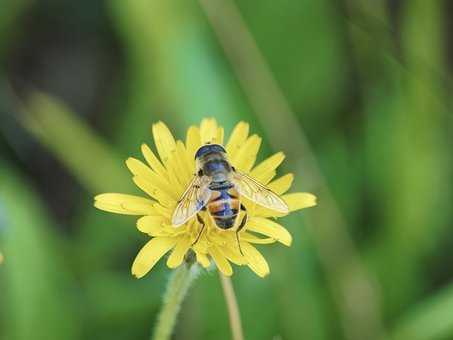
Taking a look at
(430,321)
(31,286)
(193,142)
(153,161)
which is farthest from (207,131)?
(430,321)

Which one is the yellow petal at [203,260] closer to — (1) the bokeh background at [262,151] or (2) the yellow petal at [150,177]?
(2) the yellow petal at [150,177]

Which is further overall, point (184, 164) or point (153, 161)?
point (184, 164)

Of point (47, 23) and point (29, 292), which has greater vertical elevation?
→ point (47, 23)

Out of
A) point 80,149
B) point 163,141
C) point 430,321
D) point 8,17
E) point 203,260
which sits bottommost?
point 203,260

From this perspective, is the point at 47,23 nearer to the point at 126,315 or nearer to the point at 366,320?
the point at 126,315

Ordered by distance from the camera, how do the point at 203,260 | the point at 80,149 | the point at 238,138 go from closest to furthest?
1. the point at 203,260
2. the point at 238,138
3. the point at 80,149

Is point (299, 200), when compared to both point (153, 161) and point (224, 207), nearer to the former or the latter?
point (224, 207)

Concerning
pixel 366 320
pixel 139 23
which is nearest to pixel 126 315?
pixel 366 320
